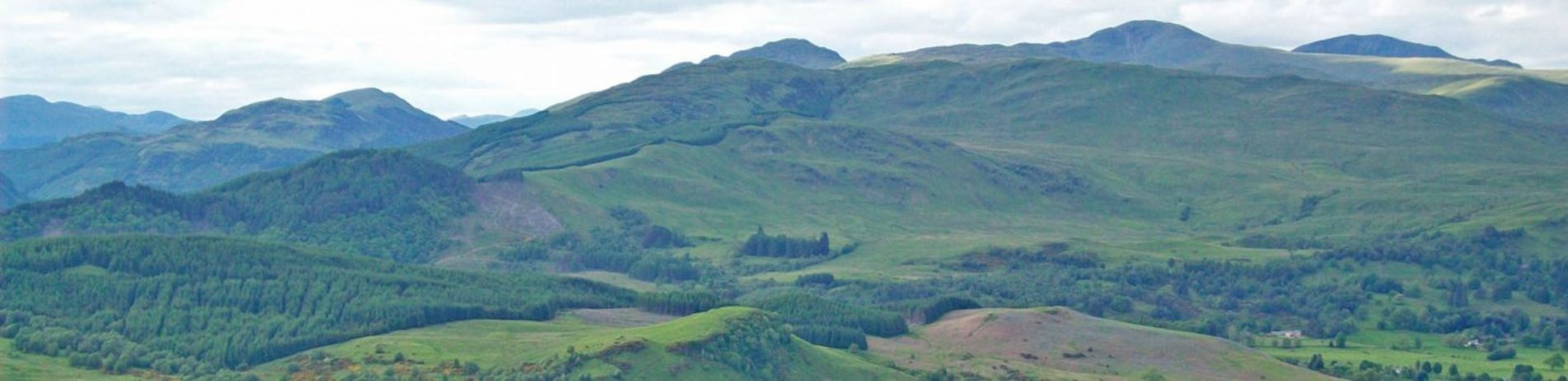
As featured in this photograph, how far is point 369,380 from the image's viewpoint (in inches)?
7844

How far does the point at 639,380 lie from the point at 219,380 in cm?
4182

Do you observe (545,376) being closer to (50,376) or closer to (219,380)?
(219,380)

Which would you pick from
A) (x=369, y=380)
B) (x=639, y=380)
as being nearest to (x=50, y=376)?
(x=369, y=380)

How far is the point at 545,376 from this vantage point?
652 feet

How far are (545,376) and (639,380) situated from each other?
9.41 metres

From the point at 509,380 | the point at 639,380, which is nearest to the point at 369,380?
the point at 509,380

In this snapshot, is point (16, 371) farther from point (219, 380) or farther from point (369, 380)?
point (369, 380)

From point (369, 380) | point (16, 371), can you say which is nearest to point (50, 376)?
point (16, 371)

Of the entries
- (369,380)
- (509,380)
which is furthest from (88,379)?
(509,380)

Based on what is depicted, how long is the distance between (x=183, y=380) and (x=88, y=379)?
946 centimetres

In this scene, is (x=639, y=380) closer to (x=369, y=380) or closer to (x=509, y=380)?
(x=509, y=380)

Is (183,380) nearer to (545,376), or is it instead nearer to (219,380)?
(219,380)

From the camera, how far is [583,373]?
19925cm

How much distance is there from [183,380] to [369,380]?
18.9m
